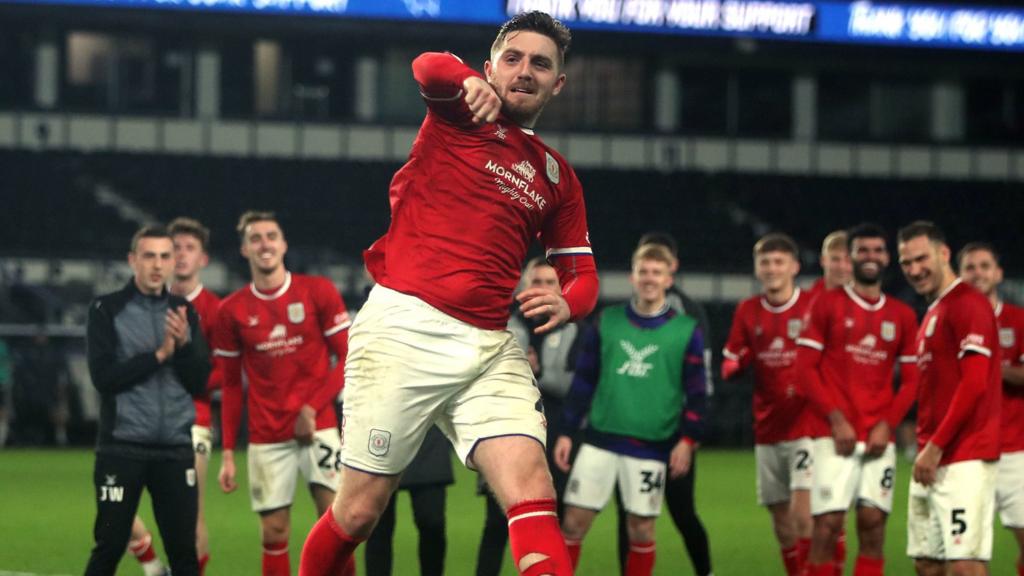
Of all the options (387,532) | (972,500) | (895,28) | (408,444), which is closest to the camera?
(408,444)

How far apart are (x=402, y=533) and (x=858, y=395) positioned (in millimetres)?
4136

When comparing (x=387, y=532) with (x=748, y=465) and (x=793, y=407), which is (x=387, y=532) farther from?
(x=748, y=465)

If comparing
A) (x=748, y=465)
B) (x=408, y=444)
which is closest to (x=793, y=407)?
(x=408, y=444)

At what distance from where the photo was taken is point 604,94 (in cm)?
3111

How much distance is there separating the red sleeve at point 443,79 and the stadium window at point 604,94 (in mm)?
26126

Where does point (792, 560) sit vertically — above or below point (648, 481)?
below

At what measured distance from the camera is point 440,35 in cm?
2752

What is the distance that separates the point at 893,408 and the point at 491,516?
235 cm

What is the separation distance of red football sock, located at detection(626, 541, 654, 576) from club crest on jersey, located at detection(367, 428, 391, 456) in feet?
10.9

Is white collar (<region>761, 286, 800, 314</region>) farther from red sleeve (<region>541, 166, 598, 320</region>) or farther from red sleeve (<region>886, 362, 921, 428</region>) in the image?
red sleeve (<region>541, 166, 598, 320</region>)

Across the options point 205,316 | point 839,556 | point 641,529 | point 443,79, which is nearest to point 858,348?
point 839,556

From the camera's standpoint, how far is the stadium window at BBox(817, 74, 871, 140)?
31.8m

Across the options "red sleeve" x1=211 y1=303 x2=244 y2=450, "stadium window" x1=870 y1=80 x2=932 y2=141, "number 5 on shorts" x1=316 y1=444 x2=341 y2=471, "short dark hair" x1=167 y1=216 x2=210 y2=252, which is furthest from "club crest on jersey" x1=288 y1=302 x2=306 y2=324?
"stadium window" x1=870 y1=80 x2=932 y2=141

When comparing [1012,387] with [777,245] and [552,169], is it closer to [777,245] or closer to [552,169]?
[777,245]
